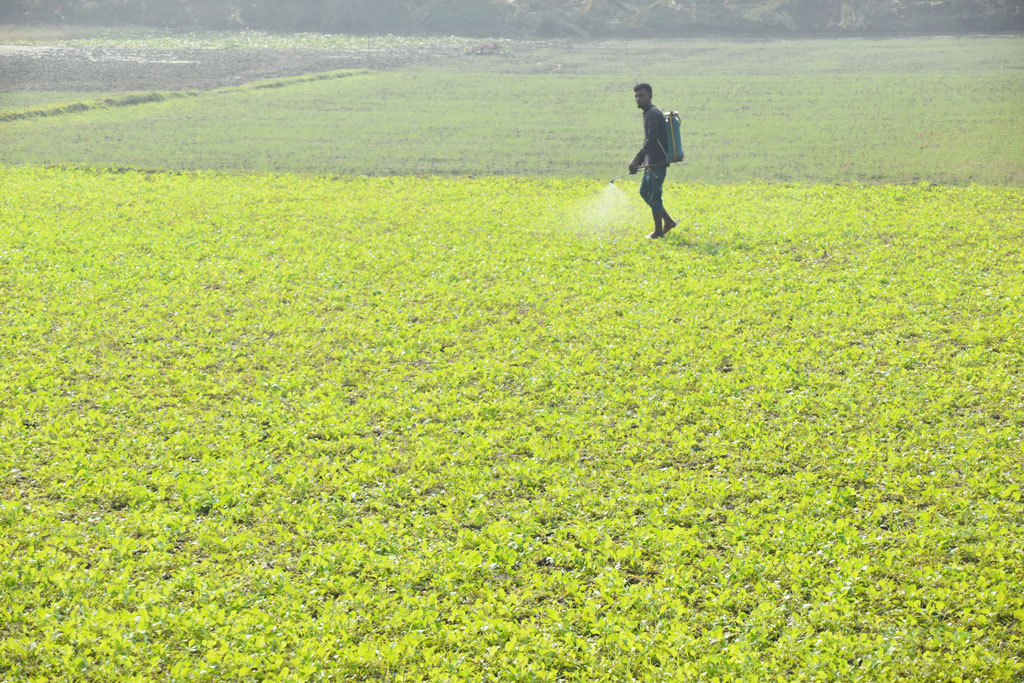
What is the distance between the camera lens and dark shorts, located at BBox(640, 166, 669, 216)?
1902cm

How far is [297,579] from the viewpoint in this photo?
27.0 feet

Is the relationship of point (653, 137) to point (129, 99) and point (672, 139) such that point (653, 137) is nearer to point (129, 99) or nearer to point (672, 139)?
point (672, 139)

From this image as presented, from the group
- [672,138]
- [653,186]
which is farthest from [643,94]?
[653,186]

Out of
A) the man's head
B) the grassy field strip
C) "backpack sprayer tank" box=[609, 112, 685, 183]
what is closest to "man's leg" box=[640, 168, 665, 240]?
"backpack sprayer tank" box=[609, 112, 685, 183]

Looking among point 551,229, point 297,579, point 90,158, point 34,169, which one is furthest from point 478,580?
point 90,158

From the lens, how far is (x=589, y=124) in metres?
39.7

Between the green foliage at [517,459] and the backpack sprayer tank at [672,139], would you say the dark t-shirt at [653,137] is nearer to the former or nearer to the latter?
the backpack sprayer tank at [672,139]

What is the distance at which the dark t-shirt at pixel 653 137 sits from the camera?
18672 mm

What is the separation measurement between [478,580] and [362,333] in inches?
271

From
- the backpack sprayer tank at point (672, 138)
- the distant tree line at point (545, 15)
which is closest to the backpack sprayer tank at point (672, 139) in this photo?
the backpack sprayer tank at point (672, 138)

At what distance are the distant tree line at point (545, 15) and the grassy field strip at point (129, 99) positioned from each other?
130 ft

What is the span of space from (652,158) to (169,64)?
54.6 meters

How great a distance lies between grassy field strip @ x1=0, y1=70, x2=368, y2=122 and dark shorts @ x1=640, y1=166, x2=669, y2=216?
33.3 m

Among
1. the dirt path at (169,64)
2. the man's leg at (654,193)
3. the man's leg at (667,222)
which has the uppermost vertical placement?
the dirt path at (169,64)
